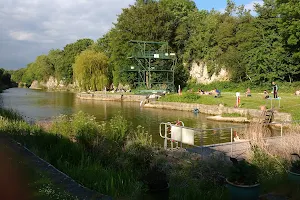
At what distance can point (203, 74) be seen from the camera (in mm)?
50906

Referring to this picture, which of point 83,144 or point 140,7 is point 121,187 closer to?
point 83,144

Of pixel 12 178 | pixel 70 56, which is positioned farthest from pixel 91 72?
pixel 12 178

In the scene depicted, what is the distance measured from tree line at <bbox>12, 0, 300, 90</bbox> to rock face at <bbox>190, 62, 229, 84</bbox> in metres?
0.95

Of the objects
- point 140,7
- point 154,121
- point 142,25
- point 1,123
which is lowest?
point 154,121

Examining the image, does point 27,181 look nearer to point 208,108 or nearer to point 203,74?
point 208,108

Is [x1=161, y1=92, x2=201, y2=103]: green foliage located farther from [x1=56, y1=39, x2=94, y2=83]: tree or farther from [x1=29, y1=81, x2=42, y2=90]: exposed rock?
[x1=29, y1=81, x2=42, y2=90]: exposed rock

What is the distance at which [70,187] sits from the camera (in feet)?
17.5

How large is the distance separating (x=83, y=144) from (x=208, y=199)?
5.60 metres

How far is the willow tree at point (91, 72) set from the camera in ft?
186

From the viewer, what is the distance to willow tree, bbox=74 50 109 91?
56.8 meters

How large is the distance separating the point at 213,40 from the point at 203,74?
6140 mm

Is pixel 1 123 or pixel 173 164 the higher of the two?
pixel 1 123

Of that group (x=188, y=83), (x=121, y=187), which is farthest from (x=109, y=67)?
(x=121, y=187)

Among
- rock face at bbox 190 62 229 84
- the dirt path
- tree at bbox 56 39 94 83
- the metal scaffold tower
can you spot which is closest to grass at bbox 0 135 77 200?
the dirt path
